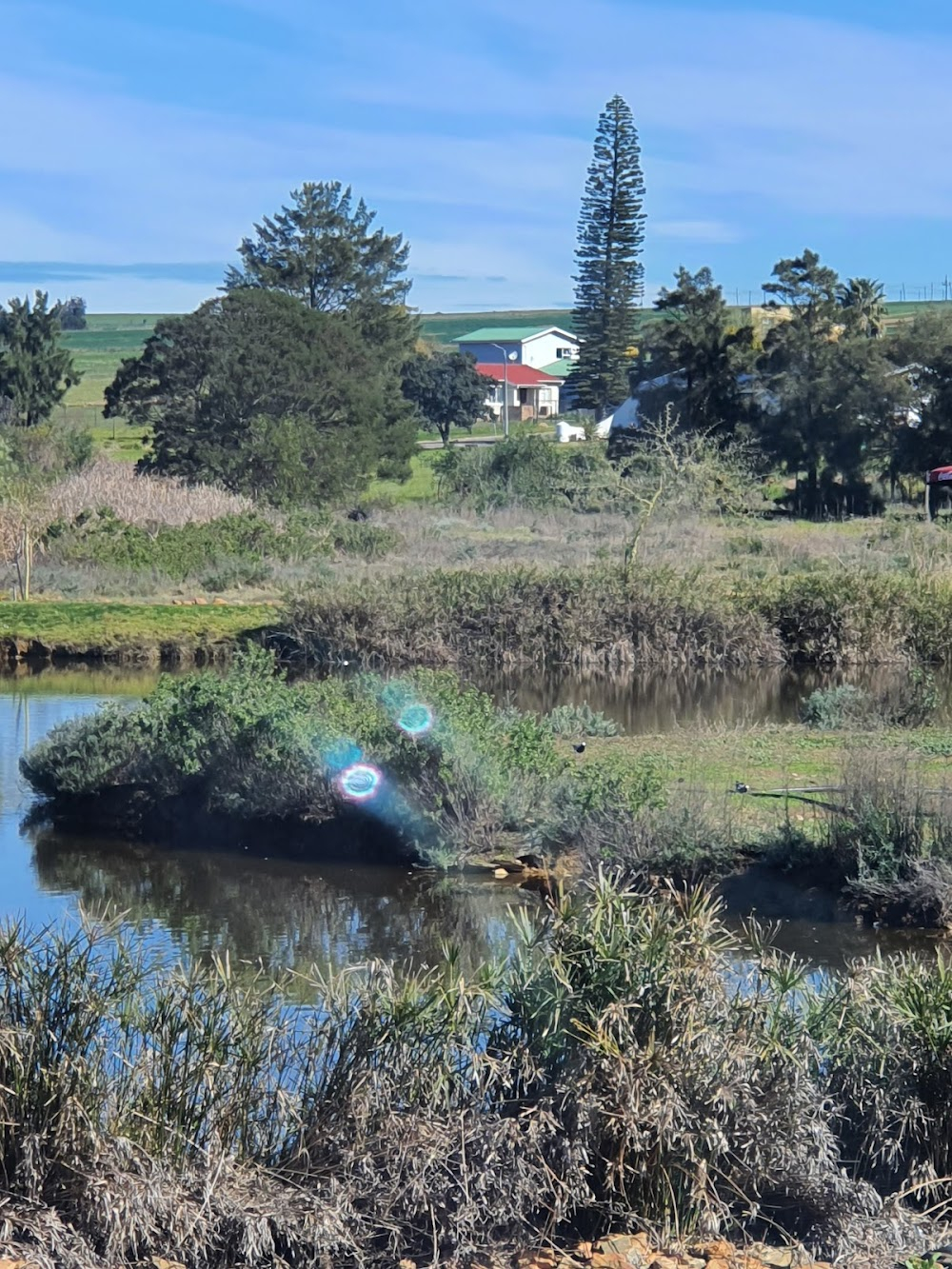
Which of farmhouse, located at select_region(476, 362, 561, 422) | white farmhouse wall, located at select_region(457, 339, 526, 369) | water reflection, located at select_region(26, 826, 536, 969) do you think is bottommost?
water reflection, located at select_region(26, 826, 536, 969)

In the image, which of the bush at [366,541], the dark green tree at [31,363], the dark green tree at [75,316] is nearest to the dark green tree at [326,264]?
the dark green tree at [31,363]

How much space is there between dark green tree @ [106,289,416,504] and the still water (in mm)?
34796

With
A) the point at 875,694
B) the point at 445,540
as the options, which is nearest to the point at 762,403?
the point at 445,540

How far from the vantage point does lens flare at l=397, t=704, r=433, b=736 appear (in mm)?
14266

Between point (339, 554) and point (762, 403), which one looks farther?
point (762, 403)

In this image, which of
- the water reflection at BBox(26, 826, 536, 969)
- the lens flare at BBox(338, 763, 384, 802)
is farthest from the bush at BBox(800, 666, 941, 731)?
the water reflection at BBox(26, 826, 536, 969)

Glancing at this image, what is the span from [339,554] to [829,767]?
2373 cm

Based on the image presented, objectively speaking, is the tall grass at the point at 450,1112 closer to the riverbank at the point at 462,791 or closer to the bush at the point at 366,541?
the riverbank at the point at 462,791

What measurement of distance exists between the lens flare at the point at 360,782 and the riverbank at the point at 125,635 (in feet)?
46.0

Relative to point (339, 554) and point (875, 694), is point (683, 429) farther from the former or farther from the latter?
point (875, 694)

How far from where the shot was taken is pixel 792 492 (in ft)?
167

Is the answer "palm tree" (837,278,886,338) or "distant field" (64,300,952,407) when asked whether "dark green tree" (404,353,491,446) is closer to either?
"distant field" (64,300,952,407)

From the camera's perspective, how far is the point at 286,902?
1316 cm

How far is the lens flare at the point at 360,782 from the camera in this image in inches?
558
